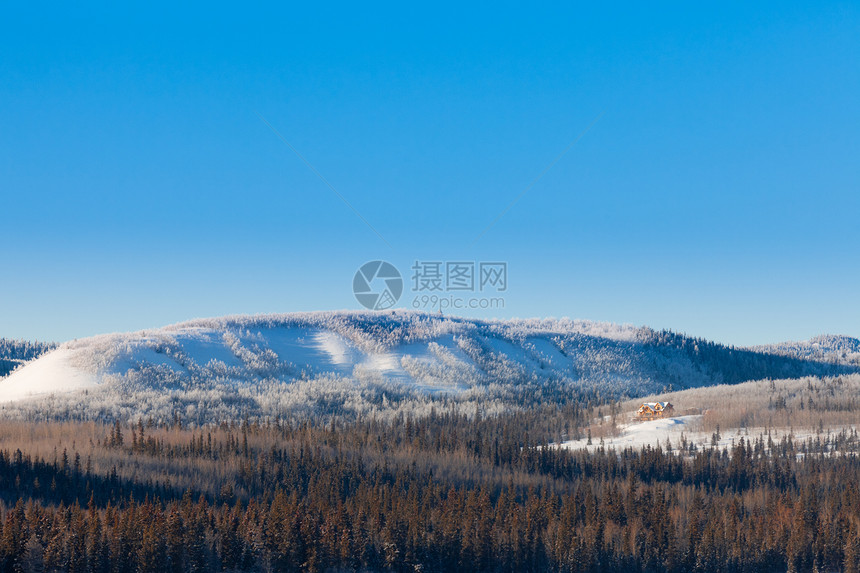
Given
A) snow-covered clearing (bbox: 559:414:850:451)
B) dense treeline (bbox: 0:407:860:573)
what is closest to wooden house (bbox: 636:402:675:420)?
snow-covered clearing (bbox: 559:414:850:451)

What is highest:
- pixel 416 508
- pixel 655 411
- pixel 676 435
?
pixel 655 411

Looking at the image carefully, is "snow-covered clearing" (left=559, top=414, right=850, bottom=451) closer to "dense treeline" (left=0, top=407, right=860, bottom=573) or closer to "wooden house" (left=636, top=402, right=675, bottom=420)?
"wooden house" (left=636, top=402, right=675, bottom=420)

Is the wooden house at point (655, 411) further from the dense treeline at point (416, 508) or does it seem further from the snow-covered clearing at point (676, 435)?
the dense treeline at point (416, 508)

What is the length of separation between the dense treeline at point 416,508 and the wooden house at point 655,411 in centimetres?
2955

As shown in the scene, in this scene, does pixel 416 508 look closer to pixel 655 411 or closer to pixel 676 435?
pixel 676 435

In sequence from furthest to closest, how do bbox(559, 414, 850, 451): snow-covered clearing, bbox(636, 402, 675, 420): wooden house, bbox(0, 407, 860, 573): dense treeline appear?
bbox(636, 402, 675, 420): wooden house < bbox(559, 414, 850, 451): snow-covered clearing < bbox(0, 407, 860, 573): dense treeline

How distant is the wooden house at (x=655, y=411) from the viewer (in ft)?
439

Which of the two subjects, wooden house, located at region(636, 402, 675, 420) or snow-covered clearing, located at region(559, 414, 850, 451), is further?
wooden house, located at region(636, 402, 675, 420)

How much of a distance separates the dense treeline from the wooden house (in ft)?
96.9

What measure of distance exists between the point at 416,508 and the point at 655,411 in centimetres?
7944

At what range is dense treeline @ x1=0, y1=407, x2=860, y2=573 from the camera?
185 feet

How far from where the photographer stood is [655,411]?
135000 millimetres

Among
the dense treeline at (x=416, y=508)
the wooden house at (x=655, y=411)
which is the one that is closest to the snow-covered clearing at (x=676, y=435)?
the wooden house at (x=655, y=411)

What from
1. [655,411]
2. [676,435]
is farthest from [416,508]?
[655,411]
